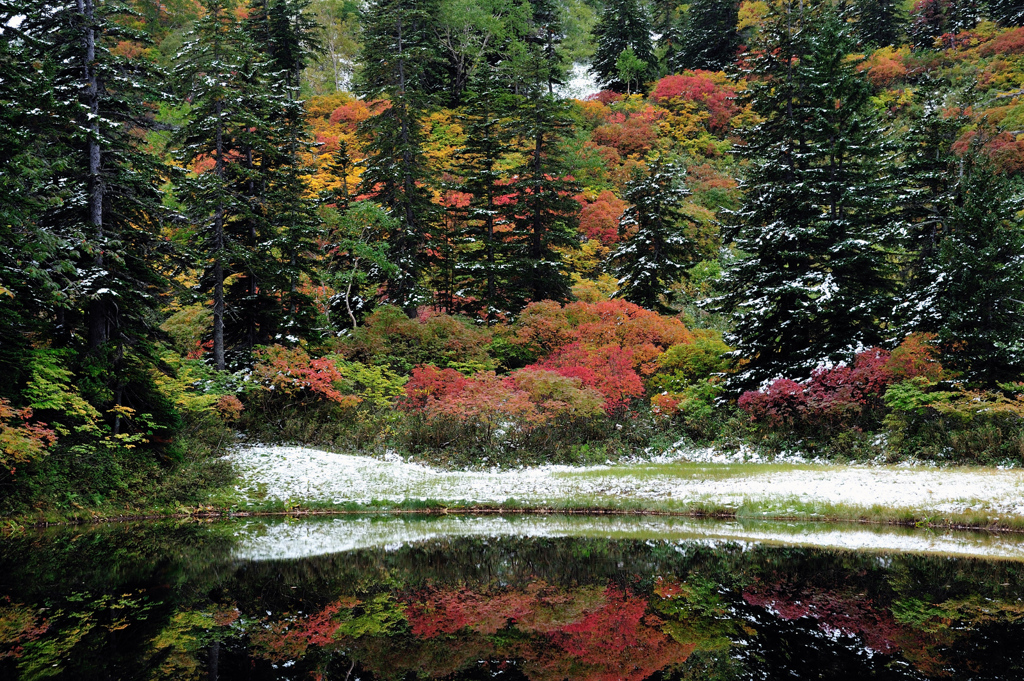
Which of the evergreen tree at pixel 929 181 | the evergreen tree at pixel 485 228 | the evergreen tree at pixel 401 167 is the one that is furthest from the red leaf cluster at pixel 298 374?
the evergreen tree at pixel 929 181

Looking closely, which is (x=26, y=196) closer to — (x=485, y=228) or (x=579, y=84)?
(x=485, y=228)

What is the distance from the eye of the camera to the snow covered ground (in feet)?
49.6

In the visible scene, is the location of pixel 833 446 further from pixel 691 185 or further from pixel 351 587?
pixel 691 185

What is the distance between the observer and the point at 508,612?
858cm

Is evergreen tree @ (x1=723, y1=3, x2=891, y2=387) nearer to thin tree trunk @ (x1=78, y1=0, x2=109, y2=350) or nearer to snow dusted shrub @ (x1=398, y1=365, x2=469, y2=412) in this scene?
snow dusted shrub @ (x1=398, y1=365, x2=469, y2=412)

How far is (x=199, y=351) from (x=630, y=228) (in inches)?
1005

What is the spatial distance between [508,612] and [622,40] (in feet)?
228

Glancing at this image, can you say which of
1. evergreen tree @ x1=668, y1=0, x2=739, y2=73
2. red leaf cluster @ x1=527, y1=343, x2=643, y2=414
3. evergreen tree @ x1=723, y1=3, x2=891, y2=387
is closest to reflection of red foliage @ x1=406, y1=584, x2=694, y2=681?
red leaf cluster @ x1=527, y1=343, x2=643, y2=414

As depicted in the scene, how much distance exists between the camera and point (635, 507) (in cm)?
1692

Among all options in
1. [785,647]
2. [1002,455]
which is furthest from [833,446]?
[785,647]

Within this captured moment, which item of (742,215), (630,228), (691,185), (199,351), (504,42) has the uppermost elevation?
(504,42)

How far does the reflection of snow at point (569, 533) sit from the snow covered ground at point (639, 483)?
1051mm

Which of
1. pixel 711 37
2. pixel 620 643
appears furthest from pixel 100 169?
pixel 711 37

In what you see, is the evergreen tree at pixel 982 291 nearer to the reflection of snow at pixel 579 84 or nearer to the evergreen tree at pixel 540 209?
the evergreen tree at pixel 540 209
